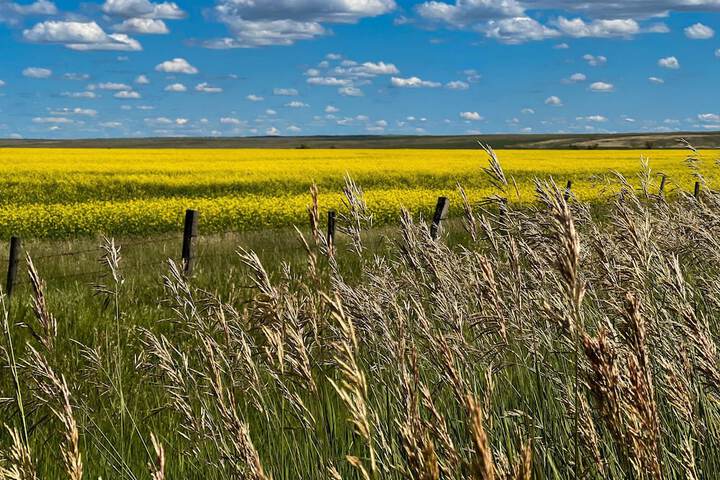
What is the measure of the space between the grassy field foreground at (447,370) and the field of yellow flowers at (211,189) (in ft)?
39.1

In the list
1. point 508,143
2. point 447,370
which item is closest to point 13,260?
point 447,370

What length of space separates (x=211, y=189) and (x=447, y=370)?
27.5 m

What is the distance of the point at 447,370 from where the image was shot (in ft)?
A: 5.14

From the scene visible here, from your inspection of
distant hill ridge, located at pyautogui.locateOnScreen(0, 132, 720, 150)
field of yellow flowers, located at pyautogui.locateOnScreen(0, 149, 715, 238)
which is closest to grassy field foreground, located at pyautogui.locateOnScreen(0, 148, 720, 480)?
field of yellow flowers, located at pyautogui.locateOnScreen(0, 149, 715, 238)

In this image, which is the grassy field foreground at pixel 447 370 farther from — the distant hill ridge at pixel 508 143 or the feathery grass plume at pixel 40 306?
the distant hill ridge at pixel 508 143

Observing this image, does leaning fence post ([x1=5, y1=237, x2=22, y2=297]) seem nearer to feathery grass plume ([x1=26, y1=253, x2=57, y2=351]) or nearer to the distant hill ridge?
feathery grass plume ([x1=26, y1=253, x2=57, y2=351])

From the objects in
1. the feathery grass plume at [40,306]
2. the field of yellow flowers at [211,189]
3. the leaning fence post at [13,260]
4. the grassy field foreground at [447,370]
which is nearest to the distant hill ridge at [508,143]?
the field of yellow flowers at [211,189]

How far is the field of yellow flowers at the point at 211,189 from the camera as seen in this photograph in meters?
21.9

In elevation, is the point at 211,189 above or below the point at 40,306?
below

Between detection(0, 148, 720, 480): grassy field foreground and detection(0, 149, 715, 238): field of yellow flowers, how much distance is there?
1193 cm

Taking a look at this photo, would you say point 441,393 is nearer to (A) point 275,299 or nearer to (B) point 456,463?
(A) point 275,299

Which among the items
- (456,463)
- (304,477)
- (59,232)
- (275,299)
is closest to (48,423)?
(304,477)

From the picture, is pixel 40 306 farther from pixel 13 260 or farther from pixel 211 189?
pixel 211 189

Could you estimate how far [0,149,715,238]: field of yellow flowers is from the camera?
21875mm
